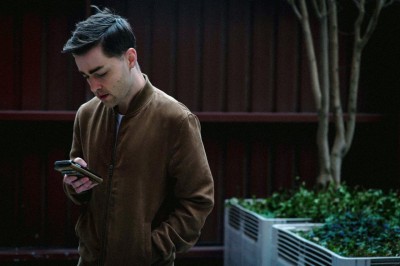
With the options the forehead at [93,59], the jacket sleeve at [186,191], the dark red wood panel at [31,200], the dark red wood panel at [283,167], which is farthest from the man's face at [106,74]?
the dark red wood panel at [283,167]

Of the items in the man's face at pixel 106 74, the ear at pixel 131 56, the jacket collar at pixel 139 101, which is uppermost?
the ear at pixel 131 56

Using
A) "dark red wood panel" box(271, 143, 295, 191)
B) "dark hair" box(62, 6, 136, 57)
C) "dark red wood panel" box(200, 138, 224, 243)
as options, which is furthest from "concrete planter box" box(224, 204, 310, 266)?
"dark hair" box(62, 6, 136, 57)

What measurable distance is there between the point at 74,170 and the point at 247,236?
11.3 ft

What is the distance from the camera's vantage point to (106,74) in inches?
115

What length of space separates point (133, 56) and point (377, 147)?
528 cm

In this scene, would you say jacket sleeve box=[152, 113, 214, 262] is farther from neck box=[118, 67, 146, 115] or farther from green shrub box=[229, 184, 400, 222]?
green shrub box=[229, 184, 400, 222]

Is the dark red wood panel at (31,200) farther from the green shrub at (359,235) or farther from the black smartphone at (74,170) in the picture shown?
the black smartphone at (74,170)

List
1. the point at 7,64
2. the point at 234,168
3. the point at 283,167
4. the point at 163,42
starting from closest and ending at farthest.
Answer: the point at 7,64 < the point at 163,42 < the point at 234,168 < the point at 283,167

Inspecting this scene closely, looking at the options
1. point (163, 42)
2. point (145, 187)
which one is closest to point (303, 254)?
point (145, 187)

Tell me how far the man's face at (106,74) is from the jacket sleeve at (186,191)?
1.07 feet

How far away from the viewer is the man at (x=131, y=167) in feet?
9.57

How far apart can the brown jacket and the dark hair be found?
261mm

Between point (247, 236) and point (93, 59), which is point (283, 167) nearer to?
point (247, 236)

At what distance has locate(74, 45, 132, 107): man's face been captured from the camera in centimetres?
289
